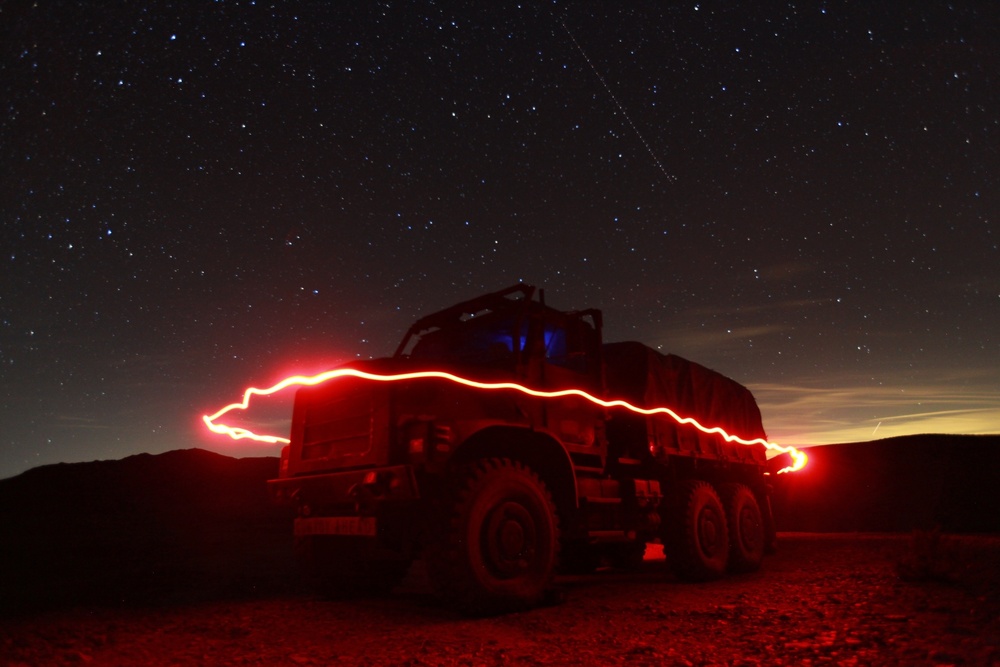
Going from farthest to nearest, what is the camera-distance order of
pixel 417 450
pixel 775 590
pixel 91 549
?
pixel 91 549
pixel 775 590
pixel 417 450

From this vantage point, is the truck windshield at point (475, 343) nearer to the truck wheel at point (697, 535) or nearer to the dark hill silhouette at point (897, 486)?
the truck wheel at point (697, 535)

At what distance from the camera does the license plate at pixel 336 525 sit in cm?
622

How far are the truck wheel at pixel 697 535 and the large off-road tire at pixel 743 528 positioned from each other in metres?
0.30

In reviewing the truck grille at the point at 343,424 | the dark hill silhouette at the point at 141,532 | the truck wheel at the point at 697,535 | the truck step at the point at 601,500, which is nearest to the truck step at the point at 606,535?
the truck step at the point at 601,500

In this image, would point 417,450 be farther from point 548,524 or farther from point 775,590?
point 775,590

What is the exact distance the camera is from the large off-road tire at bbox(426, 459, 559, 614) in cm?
604

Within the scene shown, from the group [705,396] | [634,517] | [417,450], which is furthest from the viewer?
[705,396]

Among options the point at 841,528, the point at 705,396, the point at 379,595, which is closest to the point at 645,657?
the point at 379,595

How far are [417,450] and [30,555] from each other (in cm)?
1324

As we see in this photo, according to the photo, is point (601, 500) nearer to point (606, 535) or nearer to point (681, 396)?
point (606, 535)

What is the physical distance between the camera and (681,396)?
10070 mm

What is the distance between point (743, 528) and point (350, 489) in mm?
6960

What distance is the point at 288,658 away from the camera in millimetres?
4859

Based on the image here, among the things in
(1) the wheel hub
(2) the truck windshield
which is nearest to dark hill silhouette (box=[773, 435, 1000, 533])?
(2) the truck windshield
